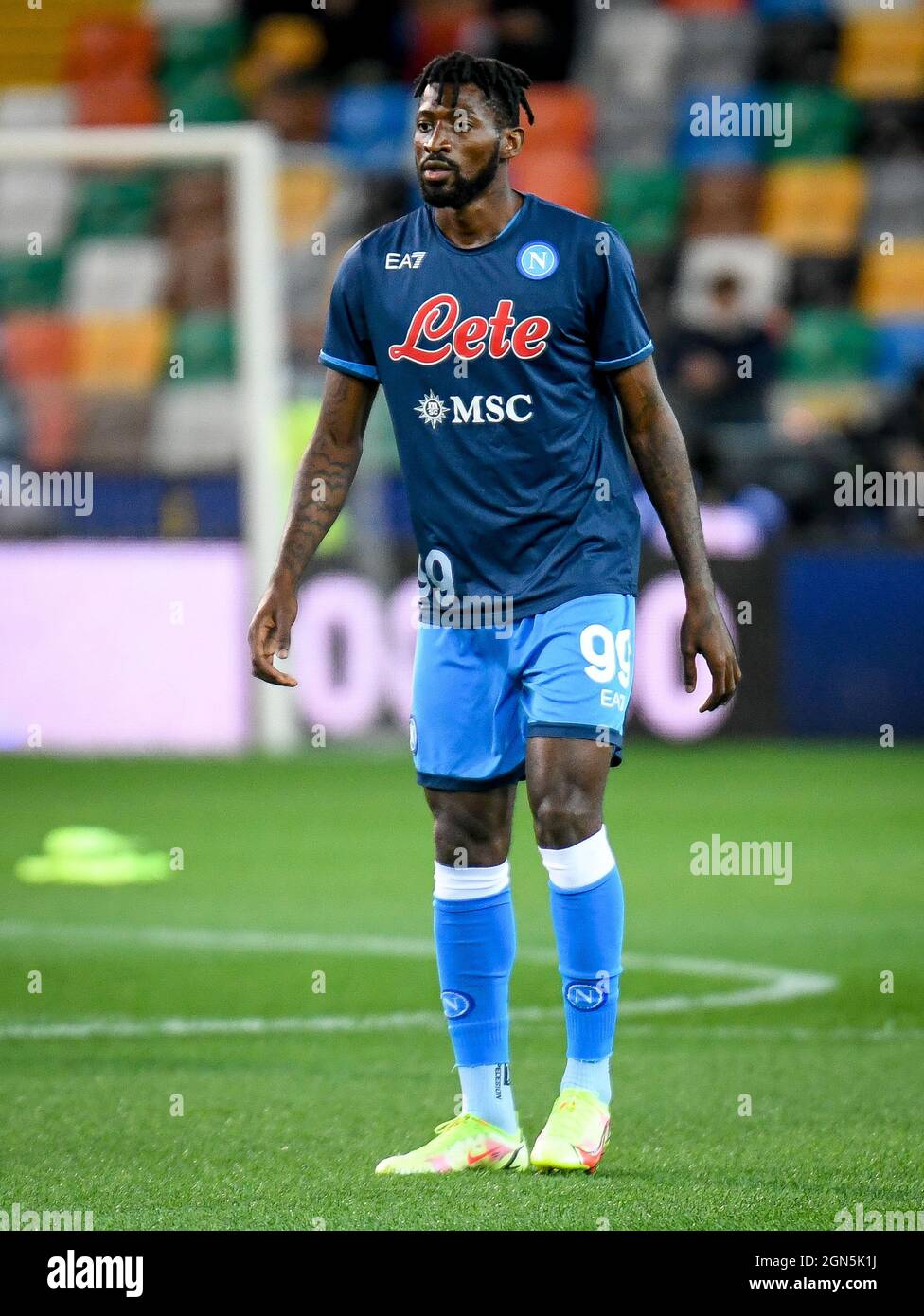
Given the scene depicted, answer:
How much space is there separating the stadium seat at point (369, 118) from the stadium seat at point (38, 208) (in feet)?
12.5

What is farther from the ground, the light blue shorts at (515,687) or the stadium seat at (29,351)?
the stadium seat at (29,351)

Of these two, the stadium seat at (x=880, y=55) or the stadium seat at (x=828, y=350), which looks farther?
the stadium seat at (x=880, y=55)

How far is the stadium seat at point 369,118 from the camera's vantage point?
1947 centimetres

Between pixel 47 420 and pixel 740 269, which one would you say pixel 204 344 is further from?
pixel 740 269

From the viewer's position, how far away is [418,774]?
4.98 meters

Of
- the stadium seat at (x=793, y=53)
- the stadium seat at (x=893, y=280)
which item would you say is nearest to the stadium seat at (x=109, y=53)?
the stadium seat at (x=793, y=53)

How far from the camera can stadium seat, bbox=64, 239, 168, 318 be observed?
15.9m

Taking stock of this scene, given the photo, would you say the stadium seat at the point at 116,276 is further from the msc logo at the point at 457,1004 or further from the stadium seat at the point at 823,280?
the msc logo at the point at 457,1004

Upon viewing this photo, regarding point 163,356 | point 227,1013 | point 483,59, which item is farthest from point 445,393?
point 163,356

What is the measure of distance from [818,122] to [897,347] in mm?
2440

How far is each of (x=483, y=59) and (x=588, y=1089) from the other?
2.05 meters

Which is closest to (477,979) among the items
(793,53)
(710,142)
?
(710,142)

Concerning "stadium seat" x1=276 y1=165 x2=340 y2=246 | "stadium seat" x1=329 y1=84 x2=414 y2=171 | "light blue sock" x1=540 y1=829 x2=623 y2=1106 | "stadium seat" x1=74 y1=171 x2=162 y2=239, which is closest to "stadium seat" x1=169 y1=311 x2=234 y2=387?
"stadium seat" x1=74 y1=171 x2=162 y2=239

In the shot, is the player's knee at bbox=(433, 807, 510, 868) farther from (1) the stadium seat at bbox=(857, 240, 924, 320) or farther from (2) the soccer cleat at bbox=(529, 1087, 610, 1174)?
(1) the stadium seat at bbox=(857, 240, 924, 320)
